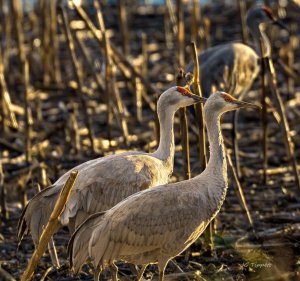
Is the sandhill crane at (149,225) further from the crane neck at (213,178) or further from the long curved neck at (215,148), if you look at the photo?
the long curved neck at (215,148)

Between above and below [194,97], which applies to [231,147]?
below

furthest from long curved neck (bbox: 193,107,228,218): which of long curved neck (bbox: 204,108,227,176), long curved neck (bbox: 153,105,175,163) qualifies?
long curved neck (bbox: 153,105,175,163)

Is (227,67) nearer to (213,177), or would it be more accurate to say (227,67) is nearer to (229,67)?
(229,67)

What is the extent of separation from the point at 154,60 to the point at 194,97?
890cm

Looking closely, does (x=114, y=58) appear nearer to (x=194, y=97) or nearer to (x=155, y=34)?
(x=194, y=97)

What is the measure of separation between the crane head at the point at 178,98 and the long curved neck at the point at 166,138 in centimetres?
6

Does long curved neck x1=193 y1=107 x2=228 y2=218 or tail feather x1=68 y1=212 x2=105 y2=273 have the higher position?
long curved neck x1=193 y1=107 x2=228 y2=218

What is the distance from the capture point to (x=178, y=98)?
7.68 meters

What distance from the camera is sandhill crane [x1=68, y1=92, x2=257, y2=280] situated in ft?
21.4

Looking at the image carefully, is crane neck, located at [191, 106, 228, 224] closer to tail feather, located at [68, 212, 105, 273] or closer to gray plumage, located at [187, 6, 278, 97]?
tail feather, located at [68, 212, 105, 273]

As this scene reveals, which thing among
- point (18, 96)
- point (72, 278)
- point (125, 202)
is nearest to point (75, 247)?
point (125, 202)

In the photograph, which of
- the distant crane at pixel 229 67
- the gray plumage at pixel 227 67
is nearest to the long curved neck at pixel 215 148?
the distant crane at pixel 229 67

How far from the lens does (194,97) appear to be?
7609 mm

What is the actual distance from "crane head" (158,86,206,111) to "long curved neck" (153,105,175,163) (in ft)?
0.18
